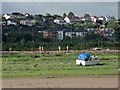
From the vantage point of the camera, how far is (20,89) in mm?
19516

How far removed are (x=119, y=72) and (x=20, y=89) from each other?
843cm

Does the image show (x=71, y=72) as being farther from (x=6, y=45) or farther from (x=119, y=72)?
(x=6, y=45)

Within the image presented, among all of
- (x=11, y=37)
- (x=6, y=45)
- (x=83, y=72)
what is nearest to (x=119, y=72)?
(x=83, y=72)

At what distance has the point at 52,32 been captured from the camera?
78438 mm

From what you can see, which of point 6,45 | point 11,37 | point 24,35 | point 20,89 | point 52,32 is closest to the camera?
point 20,89

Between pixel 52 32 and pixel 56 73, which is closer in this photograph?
pixel 56 73

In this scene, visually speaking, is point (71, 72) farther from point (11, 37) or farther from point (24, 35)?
point (24, 35)

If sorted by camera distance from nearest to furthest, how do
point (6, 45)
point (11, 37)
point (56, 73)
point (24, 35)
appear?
point (56, 73), point (6, 45), point (11, 37), point (24, 35)

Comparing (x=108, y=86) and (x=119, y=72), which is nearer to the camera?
(x=108, y=86)

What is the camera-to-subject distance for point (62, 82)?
856 inches

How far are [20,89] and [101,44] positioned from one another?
39.2 meters

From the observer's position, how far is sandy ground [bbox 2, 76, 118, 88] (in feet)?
67.5

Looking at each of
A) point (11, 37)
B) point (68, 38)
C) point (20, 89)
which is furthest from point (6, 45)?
point (20, 89)

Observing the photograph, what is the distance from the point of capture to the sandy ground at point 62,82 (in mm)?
20562
